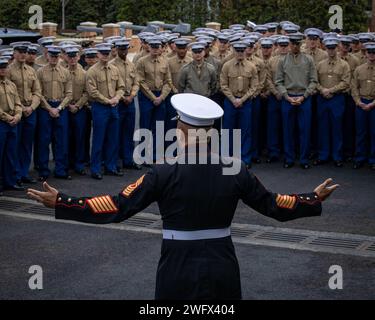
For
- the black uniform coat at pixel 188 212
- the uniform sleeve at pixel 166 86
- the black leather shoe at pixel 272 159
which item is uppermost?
the black uniform coat at pixel 188 212

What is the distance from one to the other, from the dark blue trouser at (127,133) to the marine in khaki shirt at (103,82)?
0.53 meters

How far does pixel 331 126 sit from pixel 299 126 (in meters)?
0.51

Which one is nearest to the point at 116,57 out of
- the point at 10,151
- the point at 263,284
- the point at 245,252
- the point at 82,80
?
the point at 82,80

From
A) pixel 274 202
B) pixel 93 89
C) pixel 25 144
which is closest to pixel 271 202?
pixel 274 202

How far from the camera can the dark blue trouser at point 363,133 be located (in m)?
14.7

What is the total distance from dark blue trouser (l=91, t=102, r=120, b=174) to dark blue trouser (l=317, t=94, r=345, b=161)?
3.07 metres

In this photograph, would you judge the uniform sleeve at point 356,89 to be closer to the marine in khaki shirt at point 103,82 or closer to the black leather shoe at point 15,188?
the marine in khaki shirt at point 103,82

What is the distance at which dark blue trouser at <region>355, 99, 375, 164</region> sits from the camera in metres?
14.7

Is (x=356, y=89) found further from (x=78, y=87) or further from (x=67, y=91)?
(x=67, y=91)

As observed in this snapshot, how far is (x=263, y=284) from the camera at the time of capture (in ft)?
28.9

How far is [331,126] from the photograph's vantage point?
49.3 ft

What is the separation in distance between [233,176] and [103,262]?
12.6 ft

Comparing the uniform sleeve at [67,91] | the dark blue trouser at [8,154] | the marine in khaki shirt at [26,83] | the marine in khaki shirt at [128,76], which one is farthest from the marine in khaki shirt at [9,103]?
the marine in khaki shirt at [128,76]
